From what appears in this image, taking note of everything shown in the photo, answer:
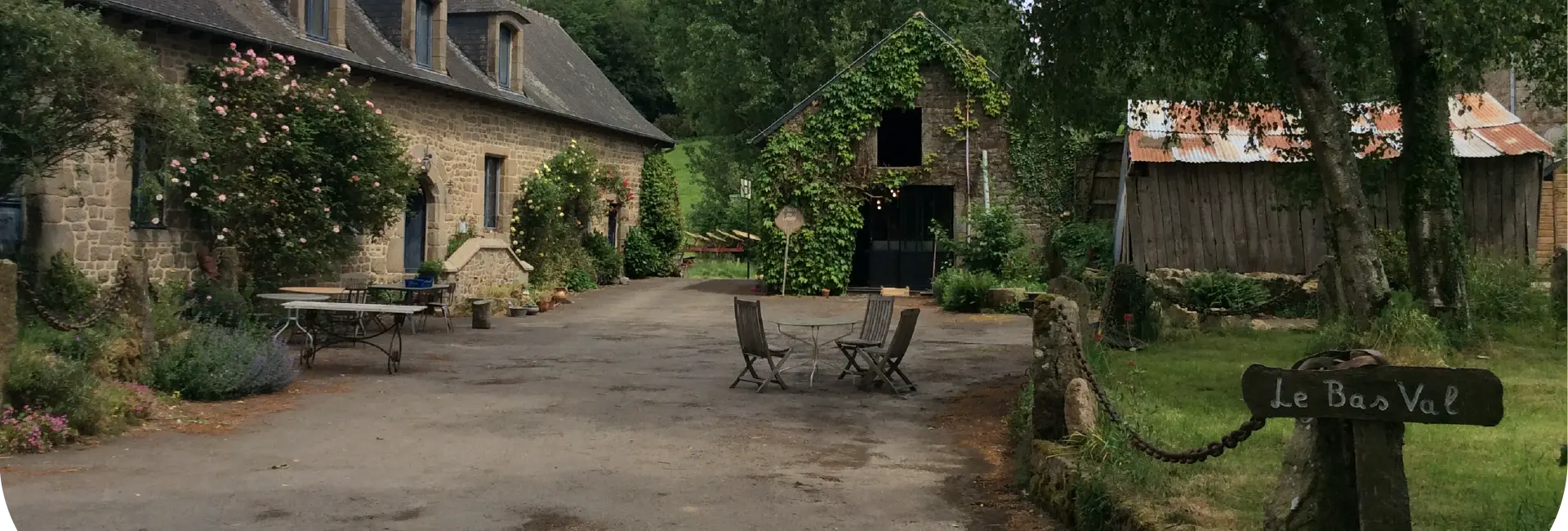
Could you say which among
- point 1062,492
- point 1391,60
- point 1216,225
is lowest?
point 1062,492

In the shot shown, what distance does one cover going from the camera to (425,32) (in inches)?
742

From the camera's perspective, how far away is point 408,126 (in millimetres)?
17750

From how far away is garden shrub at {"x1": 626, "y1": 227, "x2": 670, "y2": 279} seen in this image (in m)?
27.3

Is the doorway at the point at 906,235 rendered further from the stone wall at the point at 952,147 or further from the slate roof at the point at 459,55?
the slate roof at the point at 459,55

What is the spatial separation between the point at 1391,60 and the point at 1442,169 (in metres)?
1.32

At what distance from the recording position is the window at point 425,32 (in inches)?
725

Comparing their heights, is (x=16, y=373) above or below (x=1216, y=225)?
below

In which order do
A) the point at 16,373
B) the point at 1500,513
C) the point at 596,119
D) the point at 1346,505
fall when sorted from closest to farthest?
the point at 1346,505 < the point at 1500,513 < the point at 16,373 < the point at 596,119

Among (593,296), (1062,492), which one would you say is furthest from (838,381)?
(593,296)

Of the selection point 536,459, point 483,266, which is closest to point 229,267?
point 483,266

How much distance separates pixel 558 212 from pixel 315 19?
273 inches

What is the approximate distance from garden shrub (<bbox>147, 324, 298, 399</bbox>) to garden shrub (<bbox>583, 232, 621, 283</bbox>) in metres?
14.1

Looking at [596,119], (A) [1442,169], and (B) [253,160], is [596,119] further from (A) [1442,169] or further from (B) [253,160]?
(A) [1442,169]

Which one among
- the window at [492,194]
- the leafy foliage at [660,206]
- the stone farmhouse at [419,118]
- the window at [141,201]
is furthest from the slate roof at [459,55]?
the window at [141,201]
